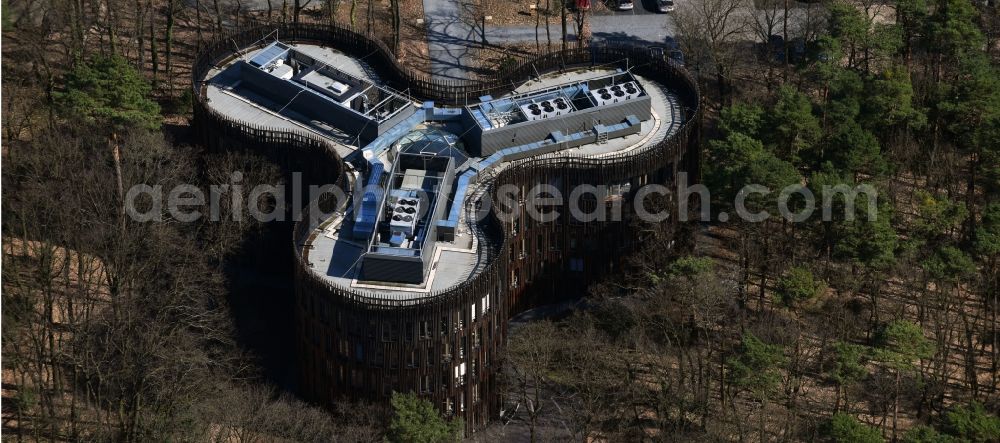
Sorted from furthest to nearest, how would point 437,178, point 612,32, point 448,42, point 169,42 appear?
point 612,32, point 448,42, point 169,42, point 437,178

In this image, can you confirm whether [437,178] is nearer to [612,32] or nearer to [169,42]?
[169,42]

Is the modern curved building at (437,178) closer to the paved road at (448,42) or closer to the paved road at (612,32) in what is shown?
the paved road at (448,42)

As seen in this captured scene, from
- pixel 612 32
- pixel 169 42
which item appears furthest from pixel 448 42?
pixel 169 42

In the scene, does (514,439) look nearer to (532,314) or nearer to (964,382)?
(532,314)

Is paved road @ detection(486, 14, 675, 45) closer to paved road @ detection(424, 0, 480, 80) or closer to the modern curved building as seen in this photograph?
paved road @ detection(424, 0, 480, 80)

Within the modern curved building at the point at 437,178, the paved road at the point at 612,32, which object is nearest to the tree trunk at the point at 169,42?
the modern curved building at the point at 437,178

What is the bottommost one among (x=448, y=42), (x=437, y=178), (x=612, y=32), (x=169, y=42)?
(x=448, y=42)

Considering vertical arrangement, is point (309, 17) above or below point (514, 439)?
above

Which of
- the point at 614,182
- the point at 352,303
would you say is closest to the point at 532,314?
the point at 614,182

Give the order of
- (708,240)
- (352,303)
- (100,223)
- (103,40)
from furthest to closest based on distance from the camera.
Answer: (103,40) → (708,240) → (100,223) → (352,303)

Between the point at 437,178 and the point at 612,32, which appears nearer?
the point at 437,178
